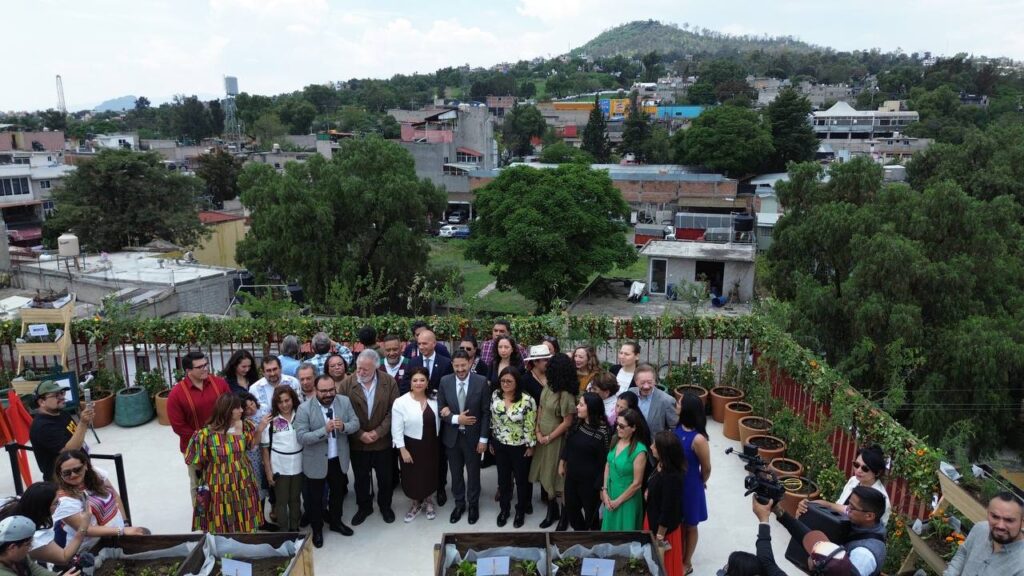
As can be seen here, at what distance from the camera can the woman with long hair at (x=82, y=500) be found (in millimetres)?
3361

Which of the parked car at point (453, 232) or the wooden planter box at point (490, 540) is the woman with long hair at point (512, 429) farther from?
the parked car at point (453, 232)

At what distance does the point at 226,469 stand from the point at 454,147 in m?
43.4

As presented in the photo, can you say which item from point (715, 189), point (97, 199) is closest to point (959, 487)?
point (97, 199)

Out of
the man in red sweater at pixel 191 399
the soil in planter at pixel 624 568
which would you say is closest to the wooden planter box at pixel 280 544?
the man in red sweater at pixel 191 399

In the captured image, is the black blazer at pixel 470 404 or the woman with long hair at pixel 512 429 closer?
the woman with long hair at pixel 512 429

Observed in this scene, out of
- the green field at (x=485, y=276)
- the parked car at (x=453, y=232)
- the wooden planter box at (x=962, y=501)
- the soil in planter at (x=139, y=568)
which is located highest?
the wooden planter box at (x=962, y=501)

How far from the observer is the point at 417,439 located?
15.6 feet

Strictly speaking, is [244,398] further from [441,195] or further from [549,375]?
[441,195]

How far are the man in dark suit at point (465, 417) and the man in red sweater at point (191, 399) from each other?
157 cm

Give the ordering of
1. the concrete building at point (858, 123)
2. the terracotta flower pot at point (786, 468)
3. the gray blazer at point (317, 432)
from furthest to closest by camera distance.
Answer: the concrete building at point (858, 123), the terracotta flower pot at point (786, 468), the gray blazer at point (317, 432)

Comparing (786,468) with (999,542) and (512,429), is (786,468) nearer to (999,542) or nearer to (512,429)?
(512,429)

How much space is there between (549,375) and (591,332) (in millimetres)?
2535

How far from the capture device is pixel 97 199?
26.5 meters

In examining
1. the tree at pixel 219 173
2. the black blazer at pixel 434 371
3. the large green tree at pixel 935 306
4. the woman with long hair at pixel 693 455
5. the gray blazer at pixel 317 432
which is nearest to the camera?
the woman with long hair at pixel 693 455
